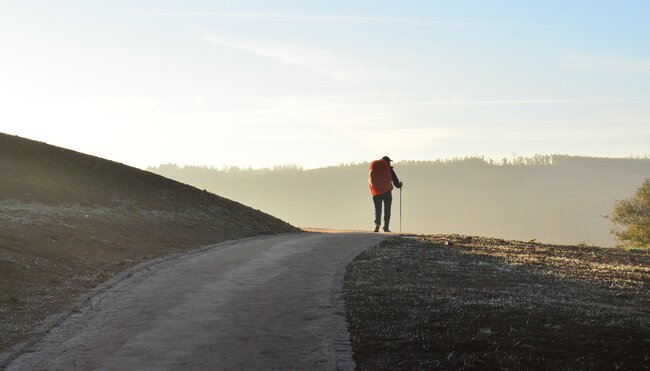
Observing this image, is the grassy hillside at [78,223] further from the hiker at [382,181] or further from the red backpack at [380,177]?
the red backpack at [380,177]

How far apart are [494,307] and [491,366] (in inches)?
135

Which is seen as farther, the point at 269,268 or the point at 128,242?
the point at 128,242

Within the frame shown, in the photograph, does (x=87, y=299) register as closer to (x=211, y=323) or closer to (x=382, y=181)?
(x=211, y=323)

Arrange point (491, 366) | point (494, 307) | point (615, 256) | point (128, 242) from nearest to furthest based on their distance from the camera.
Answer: point (491, 366), point (494, 307), point (128, 242), point (615, 256)

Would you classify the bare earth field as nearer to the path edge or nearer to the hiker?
the path edge

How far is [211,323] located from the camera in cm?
1246

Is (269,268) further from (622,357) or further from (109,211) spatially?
(109,211)

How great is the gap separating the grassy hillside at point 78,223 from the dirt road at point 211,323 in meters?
1.20

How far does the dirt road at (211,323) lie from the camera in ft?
34.0

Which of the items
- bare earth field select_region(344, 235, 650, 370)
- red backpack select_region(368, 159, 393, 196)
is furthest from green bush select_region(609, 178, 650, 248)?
bare earth field select_region(344, 235, 650, 370)

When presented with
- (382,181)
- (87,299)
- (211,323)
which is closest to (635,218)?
(382,181)

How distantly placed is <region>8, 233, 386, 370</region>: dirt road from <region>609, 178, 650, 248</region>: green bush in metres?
62.9

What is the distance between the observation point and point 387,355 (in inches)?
415

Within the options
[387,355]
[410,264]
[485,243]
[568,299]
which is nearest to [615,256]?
[485,243]
